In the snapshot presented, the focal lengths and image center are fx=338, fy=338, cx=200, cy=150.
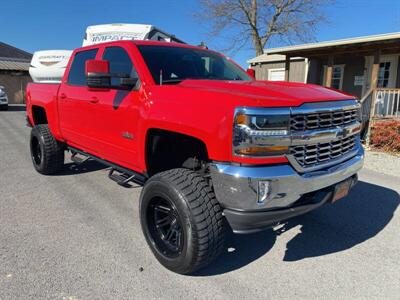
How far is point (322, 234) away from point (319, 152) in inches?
55.7

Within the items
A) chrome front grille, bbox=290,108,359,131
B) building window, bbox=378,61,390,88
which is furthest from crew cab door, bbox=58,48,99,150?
building window, bbox=378,61,390,88

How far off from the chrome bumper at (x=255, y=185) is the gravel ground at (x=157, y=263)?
77 cm

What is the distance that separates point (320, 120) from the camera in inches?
105

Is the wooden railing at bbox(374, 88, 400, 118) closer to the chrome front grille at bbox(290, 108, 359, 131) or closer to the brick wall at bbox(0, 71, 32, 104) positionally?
the chrome front grille at bbox(290, 108, 359, 131)

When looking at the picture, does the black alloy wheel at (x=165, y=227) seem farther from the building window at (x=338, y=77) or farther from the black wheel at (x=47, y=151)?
the building window at (x=338, y=77)

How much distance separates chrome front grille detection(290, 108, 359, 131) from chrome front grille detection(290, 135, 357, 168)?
15 centimetres

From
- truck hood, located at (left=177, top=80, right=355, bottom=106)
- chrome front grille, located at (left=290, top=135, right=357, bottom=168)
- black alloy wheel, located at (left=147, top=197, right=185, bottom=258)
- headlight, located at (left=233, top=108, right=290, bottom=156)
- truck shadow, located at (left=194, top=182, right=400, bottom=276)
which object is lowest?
truck shadow, located at (left=194, top=182, right=400, bottom=276)

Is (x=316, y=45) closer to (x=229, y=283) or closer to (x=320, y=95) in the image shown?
(x=320, y=95)

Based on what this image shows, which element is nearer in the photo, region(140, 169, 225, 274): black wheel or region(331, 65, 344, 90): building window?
region(140, 169, 225, 274): black wheel

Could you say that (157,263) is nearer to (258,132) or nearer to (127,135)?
(127,135)

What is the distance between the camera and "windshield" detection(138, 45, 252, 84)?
11.5ft

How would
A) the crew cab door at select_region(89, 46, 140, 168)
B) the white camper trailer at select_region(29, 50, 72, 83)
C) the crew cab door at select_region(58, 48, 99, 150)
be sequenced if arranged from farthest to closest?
the white camper trailer at select_region(29, 50, 72, 83) → the crew cab door at select_region(58, 48, 99, 150) → the crew cab door at select_region(89, 46, 140, 168)

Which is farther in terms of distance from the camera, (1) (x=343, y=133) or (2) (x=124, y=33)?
(2) (x=124, y=33)

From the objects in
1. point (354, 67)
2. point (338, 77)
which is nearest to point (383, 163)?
point (354, 67)
